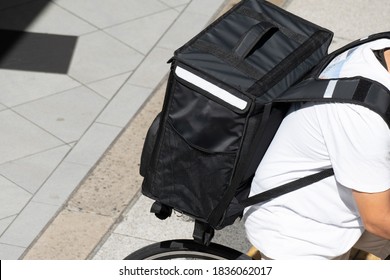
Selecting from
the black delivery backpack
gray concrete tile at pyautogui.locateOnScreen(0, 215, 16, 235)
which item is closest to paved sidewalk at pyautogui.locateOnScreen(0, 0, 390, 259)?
gray concrete tile at pyautogui.locateOnScreen(0, 215, 16, 235)

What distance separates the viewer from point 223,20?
4.26m

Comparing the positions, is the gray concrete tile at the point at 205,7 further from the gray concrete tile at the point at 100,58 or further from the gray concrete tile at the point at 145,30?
the gray concrete tile at the point at 100,58

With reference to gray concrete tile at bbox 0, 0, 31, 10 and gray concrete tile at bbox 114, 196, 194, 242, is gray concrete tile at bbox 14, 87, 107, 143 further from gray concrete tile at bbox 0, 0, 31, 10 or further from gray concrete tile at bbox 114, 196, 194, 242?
gray concrete tile at bbox 0, 0, 31, 10

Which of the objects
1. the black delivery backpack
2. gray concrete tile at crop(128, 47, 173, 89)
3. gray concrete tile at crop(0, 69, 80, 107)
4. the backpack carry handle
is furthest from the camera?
gray concrete tile at crop(128, 47, 173, 89)

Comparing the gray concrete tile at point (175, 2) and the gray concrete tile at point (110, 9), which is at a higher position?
the gray concrete tile at point (175, 2)

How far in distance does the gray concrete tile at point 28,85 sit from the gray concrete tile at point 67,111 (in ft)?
0.26

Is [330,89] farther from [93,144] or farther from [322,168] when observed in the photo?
[93,144]

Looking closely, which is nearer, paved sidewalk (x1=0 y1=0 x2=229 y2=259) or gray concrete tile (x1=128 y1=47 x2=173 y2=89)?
paved sidewalk (x1=0 y1=0 x2=229 y2=259)

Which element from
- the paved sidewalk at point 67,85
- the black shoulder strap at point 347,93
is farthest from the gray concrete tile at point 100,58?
the black shoulder strap at point 347,93

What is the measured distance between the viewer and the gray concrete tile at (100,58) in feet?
25.2

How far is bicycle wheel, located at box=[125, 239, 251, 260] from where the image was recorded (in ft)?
15.0

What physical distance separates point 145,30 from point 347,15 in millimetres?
1789

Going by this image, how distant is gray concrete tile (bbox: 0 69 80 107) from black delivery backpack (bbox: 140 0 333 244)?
3.26 meters

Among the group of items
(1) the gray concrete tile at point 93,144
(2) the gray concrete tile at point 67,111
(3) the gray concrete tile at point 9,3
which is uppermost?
(1) the gray concrete tile at point 93,144
